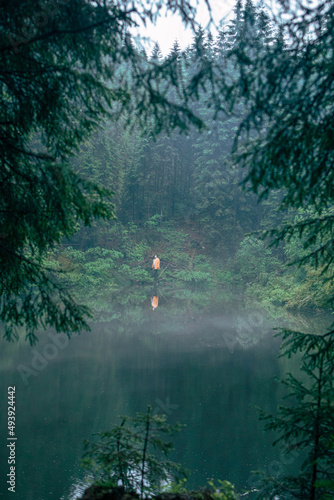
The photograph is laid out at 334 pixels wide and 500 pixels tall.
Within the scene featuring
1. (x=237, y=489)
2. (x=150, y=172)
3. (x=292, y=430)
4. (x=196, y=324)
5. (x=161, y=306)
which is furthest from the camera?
(x=150, y=172)

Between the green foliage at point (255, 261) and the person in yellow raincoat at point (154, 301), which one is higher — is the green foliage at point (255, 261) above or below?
above

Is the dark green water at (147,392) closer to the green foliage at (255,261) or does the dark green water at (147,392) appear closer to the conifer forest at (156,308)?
the conifer forest at (156,308)

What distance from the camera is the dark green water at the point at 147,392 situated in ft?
17.8

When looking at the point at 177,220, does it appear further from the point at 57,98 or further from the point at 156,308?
the point at 57,98

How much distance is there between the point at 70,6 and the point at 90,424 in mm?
5681

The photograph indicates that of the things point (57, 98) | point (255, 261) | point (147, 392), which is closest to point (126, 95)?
point (57, 98)

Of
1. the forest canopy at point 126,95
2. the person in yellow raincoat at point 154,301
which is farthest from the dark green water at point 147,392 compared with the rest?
the forest canopy at point 126,95

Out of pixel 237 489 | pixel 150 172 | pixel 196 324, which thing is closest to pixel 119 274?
pixel 150 172

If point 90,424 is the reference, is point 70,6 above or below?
above

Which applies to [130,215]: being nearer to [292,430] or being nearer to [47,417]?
[47,417]

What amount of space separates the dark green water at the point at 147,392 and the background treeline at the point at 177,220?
26.1 feet

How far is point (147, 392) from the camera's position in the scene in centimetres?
782

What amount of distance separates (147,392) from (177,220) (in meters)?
22.3

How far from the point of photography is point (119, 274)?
77.9ft
